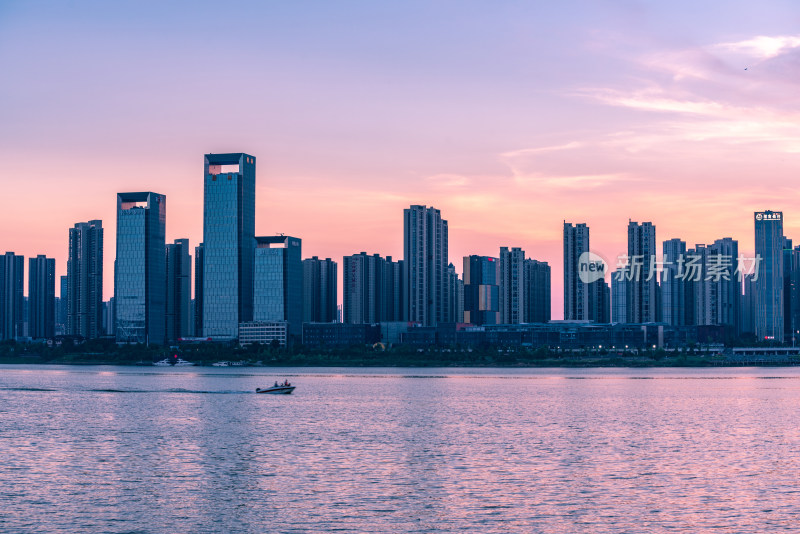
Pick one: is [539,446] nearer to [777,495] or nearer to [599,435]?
[599,435]

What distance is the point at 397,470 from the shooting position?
7425cm

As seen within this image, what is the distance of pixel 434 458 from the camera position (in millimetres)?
81375

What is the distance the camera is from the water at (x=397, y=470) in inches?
2192

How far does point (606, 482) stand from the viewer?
68.4 metres

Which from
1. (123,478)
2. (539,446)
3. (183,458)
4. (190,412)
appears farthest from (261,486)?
(190,412)

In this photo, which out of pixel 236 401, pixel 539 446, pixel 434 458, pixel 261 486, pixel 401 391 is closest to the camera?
pixel 261 486

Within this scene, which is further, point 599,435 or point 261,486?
point 599,435

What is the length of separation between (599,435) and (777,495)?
3826cm

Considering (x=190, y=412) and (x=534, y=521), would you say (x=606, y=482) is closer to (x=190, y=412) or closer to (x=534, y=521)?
(x=534, y=521)

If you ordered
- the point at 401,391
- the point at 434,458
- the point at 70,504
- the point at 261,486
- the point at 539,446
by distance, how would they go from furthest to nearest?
the point at 401,391 < the point at 539,446 < the point at 434,458 < the point at 261,486 < the point at 70,504

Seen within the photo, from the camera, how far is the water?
55.7m

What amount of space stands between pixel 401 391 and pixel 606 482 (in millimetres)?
129871

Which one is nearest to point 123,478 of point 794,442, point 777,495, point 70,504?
point 70,504

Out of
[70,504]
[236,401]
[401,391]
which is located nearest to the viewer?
[70,504]
